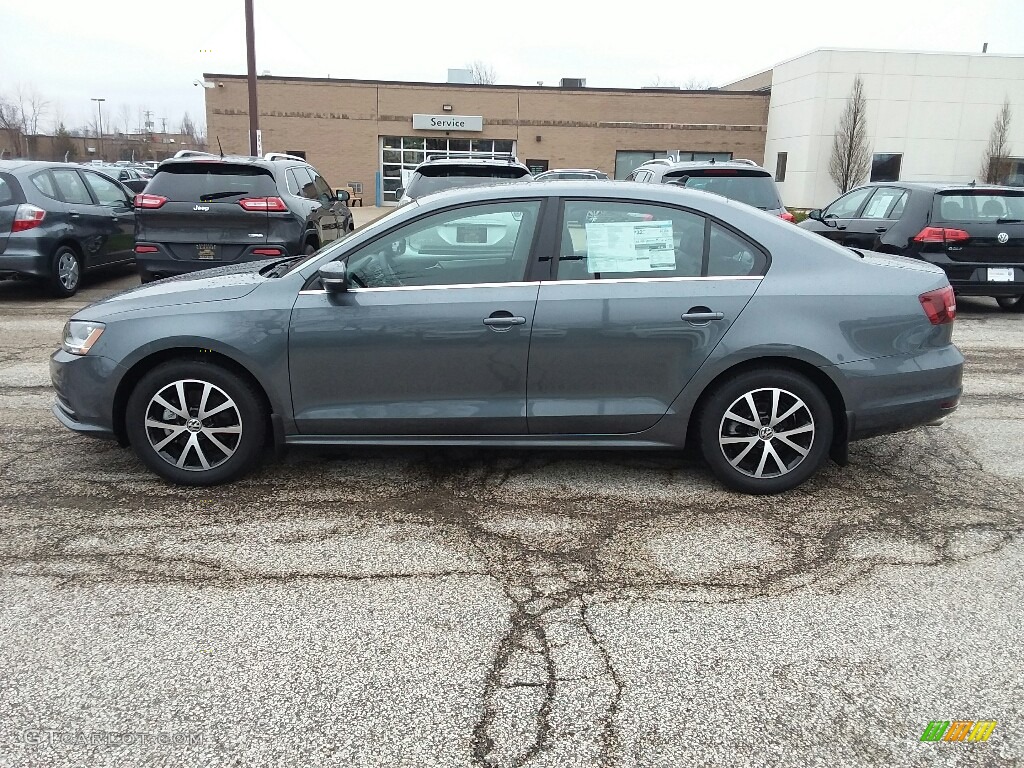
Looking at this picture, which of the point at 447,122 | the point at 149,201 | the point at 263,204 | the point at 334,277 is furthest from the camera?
the point at 447,122

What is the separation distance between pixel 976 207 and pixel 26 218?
11.1 metres

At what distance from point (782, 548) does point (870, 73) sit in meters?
35.2

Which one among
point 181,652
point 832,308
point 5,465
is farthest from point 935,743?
point 5,465

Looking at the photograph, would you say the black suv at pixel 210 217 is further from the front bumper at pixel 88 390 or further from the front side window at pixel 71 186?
the front bumper at pixel 88 390

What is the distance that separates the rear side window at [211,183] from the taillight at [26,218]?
66.0 inches

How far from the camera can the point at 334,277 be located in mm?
4109

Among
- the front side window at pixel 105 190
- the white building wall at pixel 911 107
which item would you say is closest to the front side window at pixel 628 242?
the front side window at pixel 105 190

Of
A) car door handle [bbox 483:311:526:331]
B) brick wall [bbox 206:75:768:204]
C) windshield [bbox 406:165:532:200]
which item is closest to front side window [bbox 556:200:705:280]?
car door handle [bbox 483:311:526:331]

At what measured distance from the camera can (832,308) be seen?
4.20m

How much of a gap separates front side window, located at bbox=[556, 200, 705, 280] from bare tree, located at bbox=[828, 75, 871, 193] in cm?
→ 3237

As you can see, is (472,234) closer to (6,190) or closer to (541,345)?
(541,345)

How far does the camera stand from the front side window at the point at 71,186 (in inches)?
412

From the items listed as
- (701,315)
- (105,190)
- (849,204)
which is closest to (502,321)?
(701,315)

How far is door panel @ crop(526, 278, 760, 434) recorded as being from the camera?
4.15 metres
